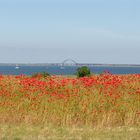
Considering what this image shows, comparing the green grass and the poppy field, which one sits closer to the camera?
the green grass

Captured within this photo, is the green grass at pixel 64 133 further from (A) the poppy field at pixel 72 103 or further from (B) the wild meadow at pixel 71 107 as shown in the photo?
(A) the poppy field at pixel 72 103

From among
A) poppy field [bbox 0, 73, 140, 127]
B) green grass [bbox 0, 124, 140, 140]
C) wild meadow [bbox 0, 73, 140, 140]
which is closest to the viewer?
green grass [bbox 0, 124, 140, 140]

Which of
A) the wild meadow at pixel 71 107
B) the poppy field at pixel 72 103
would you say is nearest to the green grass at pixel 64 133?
the wild meadow at pixel 71 107

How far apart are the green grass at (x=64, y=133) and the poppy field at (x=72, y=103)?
0.99 meters

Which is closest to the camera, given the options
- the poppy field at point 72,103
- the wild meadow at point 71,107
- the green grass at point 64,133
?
the green grass at point 64,133

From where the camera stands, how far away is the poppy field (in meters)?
13.2

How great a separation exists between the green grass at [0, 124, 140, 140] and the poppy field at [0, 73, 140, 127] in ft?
3.24

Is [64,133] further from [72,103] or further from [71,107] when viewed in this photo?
[72,103]

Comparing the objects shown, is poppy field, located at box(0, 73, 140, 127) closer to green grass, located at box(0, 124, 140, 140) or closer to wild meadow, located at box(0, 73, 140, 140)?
wild meadow, located at box(0, 73, 140, 140)

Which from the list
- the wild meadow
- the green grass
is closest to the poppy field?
the wild meadow

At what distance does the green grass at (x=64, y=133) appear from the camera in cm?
1064

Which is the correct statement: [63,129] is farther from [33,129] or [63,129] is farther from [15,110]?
[15,110]

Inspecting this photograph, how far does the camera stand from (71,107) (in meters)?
13.7

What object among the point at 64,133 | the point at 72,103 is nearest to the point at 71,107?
the point at 72,103
